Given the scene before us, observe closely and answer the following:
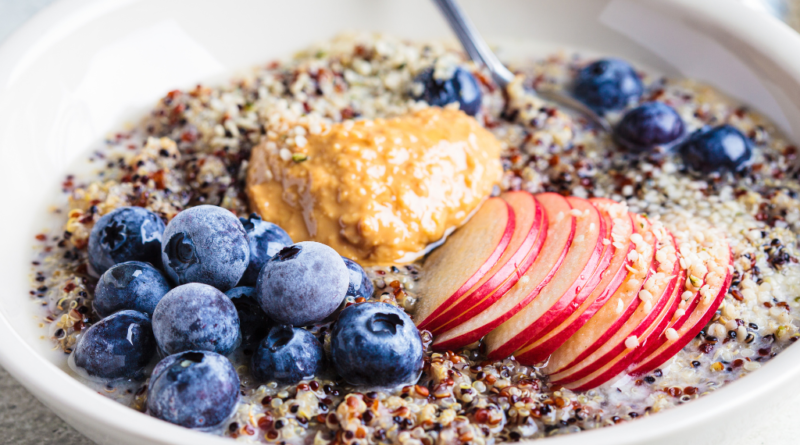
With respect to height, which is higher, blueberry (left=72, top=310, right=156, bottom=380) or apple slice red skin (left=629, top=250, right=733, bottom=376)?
apple slice red skin (left=629, top=250, right=733, bottom=376)

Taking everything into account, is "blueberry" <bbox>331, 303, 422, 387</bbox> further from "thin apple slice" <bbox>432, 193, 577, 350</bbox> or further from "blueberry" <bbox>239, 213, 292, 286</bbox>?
"blueberry" <bbox>239, 213, 292, 286</bbox>

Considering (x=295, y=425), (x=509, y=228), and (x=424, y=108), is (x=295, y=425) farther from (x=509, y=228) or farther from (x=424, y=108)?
(x=424, y=108)

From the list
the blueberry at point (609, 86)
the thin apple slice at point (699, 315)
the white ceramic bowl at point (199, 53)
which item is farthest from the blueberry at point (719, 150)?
the thin apple slice at point (699, 315)

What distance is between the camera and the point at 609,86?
1.93m

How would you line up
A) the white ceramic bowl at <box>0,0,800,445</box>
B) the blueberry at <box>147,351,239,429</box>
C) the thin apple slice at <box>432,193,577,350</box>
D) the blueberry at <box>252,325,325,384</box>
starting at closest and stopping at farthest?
the blueberry at <box>147,351,239,429</box> < the blueberry at <box>252,325,325,384</box> < the thin apple slice at <box>432,193,577,350</box> < the white ceramic bowl at <box>0,0,800,445</box>

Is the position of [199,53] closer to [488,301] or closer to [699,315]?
[488,301]

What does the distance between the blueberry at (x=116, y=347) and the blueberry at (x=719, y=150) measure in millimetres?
1404

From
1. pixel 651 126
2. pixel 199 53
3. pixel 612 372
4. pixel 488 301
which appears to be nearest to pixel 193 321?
pixel 488 301

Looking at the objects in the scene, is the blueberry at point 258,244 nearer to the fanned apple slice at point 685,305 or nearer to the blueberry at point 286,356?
the blueberry at point 286,356

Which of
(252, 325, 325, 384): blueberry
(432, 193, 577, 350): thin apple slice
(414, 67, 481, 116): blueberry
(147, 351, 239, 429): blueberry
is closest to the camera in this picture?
(147, 351, 239, 429): blueberry

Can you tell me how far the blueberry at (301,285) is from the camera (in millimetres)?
1153

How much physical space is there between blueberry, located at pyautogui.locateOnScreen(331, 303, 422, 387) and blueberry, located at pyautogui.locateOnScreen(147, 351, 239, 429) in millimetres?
203

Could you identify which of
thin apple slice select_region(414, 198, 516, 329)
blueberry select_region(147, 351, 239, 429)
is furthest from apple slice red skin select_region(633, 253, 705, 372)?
blueberry select_region(147, 351, 239, 429)

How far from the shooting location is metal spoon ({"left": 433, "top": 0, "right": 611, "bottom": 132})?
6.46 ft
